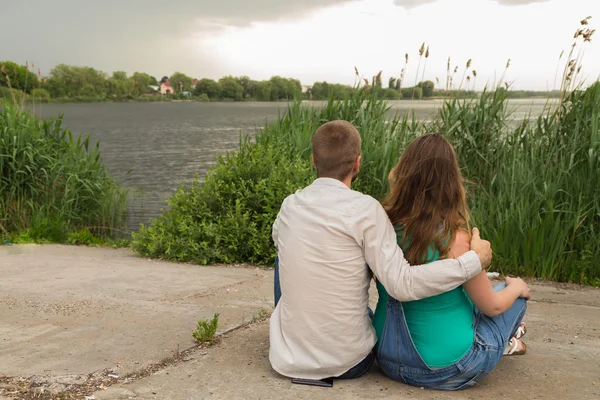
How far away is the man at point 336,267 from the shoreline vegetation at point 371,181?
308 cm

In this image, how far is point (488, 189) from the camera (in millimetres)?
6879

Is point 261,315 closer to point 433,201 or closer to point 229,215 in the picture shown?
point 433,201

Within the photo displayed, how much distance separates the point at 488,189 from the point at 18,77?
8026 millimetres

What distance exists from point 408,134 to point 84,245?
4088 mm

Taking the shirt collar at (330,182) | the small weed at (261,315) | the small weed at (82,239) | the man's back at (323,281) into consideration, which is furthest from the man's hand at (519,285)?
the small weed at (82,239)

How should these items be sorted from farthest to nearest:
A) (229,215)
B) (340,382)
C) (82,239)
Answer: (82,239) < (229,215) < (340,382)

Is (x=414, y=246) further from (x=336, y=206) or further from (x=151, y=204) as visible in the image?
(x=151, y=204)

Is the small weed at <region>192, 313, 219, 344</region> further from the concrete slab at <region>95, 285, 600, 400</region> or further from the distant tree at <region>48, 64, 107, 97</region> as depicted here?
the distant tree at <region>48, 64, 107, 97</region>

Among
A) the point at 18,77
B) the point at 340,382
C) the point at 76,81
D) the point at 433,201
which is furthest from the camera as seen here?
the point at 76,81

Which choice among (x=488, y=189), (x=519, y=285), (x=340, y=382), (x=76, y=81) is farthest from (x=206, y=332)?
(x=76, y=81)

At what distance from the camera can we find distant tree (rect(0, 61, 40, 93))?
9.84 metres

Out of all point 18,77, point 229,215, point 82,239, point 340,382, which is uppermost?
point 18,77

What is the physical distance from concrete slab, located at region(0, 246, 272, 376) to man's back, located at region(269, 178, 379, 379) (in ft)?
2.77

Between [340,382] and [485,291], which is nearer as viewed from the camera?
[485,291]
